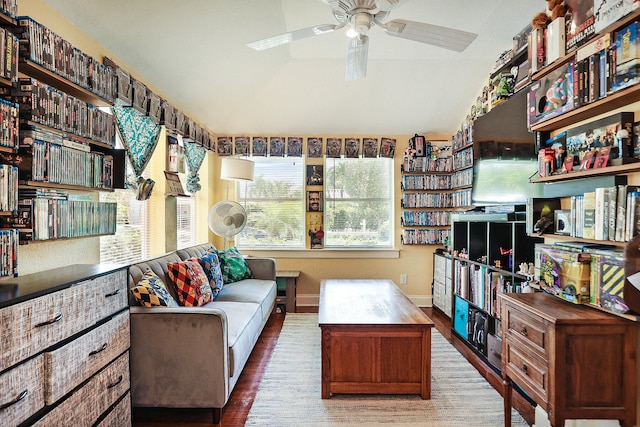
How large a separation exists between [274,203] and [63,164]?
3.08 metres

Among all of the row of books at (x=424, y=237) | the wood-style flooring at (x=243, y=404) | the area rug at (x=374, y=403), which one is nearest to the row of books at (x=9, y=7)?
the wood-style flooring at (x=243, y=404)

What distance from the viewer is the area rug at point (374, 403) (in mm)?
2100

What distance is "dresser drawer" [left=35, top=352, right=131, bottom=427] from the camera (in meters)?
1.43

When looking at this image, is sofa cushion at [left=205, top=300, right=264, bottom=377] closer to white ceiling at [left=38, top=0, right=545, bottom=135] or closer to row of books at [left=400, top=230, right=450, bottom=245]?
white ceiling at [left=38, top=0, right=545, bottom=135]

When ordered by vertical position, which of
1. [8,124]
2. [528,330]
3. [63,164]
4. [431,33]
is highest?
[431,33]

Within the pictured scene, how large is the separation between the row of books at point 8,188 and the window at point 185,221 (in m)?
2.44

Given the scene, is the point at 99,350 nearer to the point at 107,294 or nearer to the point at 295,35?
the point at 107,294

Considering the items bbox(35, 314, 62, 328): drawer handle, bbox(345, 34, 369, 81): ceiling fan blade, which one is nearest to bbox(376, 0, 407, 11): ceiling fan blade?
bbox(345, 34, 369, 81): ceiling fan blade

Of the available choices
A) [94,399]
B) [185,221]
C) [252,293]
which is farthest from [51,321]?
[185,221]

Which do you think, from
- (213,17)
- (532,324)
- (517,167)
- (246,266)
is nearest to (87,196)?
(213,17)

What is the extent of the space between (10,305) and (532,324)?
6.93 feet

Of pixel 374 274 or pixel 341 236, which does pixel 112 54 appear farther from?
pixel 374 274

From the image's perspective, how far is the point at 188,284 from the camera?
2.71 m

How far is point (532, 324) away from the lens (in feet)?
5.53
